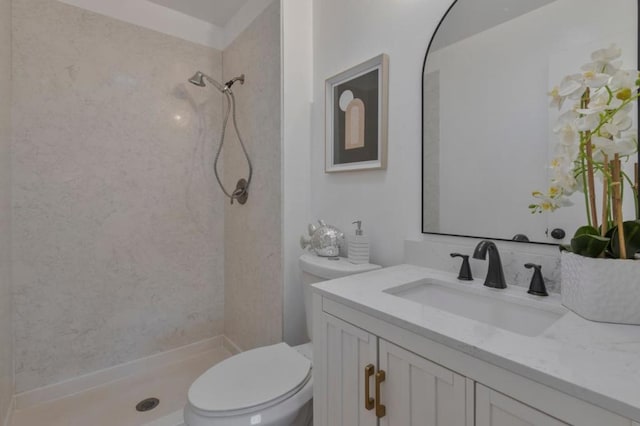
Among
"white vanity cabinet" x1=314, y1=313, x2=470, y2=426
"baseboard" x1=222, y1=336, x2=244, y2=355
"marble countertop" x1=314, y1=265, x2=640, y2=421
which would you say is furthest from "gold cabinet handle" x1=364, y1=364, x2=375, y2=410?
"baseboard" x1=222, y1=336, x2=244, y2=355

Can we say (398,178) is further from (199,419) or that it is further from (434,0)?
(199,419)

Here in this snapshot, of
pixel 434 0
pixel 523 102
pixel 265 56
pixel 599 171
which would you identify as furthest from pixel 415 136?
pixel 265 56

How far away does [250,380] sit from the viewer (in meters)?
1.13

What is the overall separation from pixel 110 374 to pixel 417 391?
79.2 inches

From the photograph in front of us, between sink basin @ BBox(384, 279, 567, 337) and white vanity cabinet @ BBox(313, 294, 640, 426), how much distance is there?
0.19 meters

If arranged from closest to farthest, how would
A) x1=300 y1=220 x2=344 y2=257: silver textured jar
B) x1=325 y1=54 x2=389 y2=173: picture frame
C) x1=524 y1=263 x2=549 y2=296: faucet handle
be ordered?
x1=524 y1=263 x2=549 y2=296: faucet handle → x1=325 y1=54 x2=389 y2=173: picture frame → x1=300 y1=220 x2=344 y2=257: silver textured jar

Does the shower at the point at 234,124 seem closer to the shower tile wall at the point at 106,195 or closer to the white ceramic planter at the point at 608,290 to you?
the shower tile wall at the point at 106,195

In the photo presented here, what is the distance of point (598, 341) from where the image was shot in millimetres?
553

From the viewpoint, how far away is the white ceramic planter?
24.1 inches

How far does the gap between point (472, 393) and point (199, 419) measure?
85cm

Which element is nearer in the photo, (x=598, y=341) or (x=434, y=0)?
(x=598, y=341)

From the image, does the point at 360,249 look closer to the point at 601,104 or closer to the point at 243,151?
the point at 601,104

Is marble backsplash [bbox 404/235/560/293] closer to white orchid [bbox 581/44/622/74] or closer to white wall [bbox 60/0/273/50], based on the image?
white orchid [bbox 581/44/622/74]

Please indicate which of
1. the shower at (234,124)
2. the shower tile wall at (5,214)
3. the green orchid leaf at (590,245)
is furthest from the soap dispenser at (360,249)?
the shower tile wall at (5,214)
